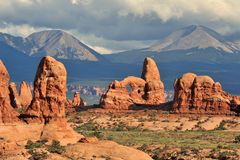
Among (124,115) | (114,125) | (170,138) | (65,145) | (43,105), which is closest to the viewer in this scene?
(65,145)

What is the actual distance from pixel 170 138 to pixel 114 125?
19051 millimetres

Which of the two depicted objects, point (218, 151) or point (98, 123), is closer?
point (218, 151)

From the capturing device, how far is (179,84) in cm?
10912

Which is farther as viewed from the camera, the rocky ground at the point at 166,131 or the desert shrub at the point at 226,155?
the rocky ground at the point at 166,131

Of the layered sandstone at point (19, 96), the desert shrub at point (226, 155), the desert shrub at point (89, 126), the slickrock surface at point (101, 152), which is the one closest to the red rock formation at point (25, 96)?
the layered sandstone at point (19, 96)

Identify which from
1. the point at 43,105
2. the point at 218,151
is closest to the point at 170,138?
the point at 218,151

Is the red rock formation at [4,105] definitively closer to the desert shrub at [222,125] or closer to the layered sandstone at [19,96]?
the desert shrub at [222,125]

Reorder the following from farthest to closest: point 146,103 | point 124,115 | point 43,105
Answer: point 146,103, point 124,115, point 43,105

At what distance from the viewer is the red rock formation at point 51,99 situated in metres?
64.1

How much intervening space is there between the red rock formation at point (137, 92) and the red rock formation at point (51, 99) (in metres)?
49.5

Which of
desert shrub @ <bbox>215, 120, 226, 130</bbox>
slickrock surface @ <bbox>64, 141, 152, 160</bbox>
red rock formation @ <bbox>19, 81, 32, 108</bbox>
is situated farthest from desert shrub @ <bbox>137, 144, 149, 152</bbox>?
red rock formation @ <bbox>19, 81, 32, 108</bbox>

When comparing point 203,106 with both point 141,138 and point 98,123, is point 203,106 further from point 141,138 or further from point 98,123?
point 141,138

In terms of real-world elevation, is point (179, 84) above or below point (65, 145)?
above

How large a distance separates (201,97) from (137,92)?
17.7 meters
